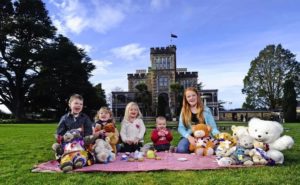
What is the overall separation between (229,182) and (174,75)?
178 ft

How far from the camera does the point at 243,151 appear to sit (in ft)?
17.1

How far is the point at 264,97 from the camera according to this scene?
151ft

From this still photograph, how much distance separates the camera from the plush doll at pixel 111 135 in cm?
638

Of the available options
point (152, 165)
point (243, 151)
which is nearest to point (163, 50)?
point (243, 151)

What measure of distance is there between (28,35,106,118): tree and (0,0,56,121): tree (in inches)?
38.7

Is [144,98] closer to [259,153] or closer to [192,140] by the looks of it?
[192,140]

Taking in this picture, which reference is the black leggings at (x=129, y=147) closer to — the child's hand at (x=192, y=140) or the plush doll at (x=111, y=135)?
the plush doll at (x=111, y=135)

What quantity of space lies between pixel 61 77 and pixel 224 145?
105 feet

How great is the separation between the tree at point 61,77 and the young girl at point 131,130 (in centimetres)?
2819

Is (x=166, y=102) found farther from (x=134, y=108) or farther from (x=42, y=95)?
(x=134, y=108)

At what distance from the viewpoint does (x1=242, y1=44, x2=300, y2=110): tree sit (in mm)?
45000

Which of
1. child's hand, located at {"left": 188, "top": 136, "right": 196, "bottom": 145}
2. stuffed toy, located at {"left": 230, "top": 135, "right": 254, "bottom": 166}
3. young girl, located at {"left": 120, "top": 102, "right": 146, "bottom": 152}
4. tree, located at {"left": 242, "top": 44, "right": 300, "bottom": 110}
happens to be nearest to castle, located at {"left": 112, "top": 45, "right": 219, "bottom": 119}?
tree, located at {"left": 242, "top": 44, "right": 300, "bottom": 110}

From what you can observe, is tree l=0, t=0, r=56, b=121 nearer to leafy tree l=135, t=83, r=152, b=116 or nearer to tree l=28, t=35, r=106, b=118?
tree l=28, t=35, r=106, b=118

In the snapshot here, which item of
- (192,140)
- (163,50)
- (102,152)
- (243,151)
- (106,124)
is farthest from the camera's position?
(163,50)
